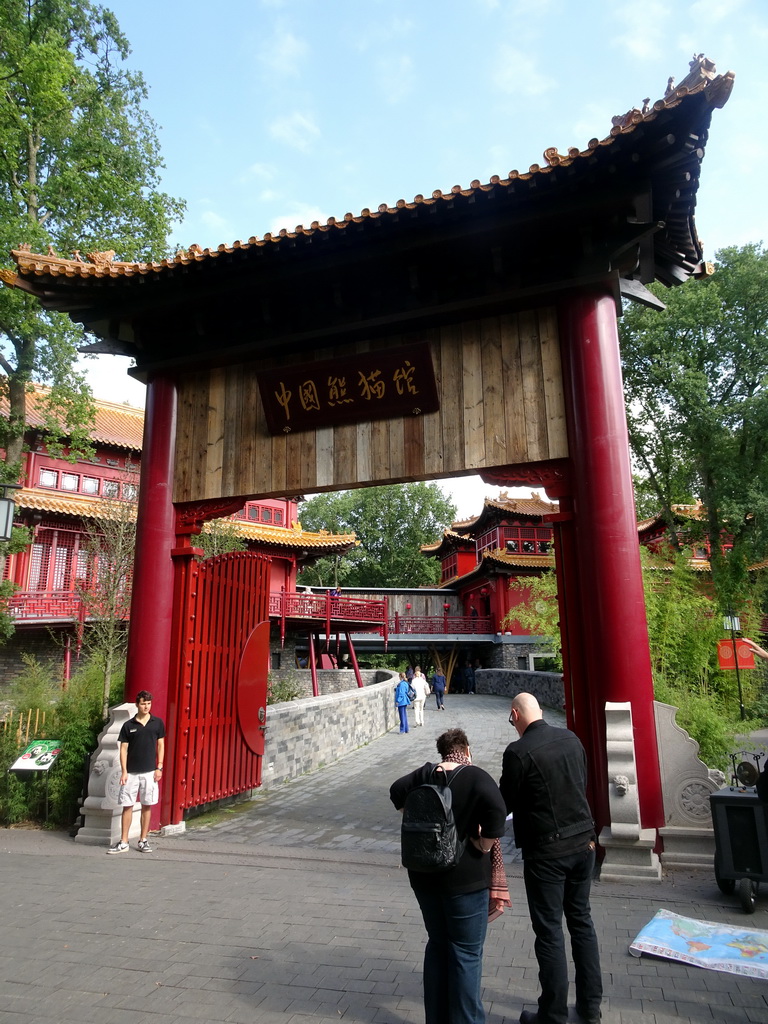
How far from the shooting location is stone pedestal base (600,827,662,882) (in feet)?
17.5

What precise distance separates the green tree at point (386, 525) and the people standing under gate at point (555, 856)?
161ft

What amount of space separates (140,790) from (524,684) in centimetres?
2150

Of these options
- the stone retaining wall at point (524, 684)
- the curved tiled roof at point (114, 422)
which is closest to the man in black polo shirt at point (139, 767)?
the stone retaining wall at point (524, 684)

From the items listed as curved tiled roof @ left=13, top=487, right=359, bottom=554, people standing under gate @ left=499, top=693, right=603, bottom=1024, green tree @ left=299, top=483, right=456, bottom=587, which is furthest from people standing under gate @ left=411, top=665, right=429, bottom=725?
green tree @ left=299, top=483, right=456, bottom=587

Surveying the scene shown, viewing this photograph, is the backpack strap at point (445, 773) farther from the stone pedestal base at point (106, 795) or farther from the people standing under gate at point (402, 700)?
the people standing under gate at point (402, 700)

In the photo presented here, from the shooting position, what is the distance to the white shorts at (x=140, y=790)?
261 inches

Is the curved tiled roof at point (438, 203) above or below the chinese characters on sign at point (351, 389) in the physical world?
above

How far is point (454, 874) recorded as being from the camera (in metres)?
2.88

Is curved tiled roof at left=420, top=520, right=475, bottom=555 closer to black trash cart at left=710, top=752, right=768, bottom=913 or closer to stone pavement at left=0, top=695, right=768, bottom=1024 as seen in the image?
stone pavement at left=0, top=695, right=768, bottom=1024

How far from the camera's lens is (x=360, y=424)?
7203 mm

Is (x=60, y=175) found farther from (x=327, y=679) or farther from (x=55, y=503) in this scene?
(x=327, y=679)

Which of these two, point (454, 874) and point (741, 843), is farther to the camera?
point (741, 843)

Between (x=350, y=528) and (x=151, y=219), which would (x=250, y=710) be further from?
(x=350, y=528)

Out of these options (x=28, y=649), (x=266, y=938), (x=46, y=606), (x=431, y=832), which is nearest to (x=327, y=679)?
(x=46, y=606)
